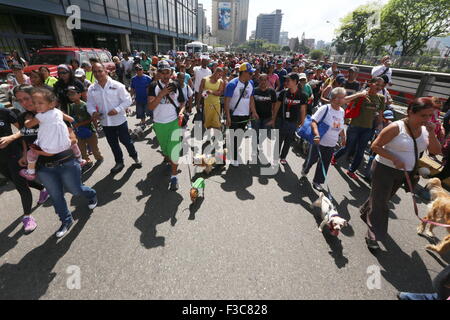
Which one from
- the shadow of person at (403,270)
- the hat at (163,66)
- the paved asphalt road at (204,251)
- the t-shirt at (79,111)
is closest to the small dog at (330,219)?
A: the paved asphalt road at (204,251)

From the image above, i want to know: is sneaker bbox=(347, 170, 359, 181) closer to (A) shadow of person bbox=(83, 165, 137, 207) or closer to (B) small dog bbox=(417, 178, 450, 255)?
(B) small dog bbox=(417, 178, 450, 255)

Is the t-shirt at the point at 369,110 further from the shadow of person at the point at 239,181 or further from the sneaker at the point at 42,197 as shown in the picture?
the sneaker at the point at 42,197

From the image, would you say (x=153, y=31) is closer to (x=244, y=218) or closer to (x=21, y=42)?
(x=21, y=42)

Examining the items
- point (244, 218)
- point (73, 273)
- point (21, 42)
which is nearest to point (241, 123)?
point (244, 218)

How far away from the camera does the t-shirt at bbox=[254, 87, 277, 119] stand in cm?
508

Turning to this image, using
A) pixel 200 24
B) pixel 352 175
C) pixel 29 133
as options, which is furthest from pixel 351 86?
pixel 200 24

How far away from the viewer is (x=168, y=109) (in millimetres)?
3896

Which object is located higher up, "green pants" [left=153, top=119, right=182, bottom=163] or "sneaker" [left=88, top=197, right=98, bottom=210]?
"green pants" [left=153, top=119, right=182, bottom=163]

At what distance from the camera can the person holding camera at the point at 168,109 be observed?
3674 mm

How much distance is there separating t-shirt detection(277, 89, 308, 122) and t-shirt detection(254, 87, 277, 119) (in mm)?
216

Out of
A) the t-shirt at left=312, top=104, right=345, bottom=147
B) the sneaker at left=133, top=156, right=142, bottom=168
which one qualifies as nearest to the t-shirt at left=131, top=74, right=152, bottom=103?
the sneaker at left=133, top=156, right=142, bottom=168

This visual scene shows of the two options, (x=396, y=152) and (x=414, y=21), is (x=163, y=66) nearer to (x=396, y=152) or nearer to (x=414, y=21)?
(x=396, y=152)

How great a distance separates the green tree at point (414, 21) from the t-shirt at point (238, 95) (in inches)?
1627
